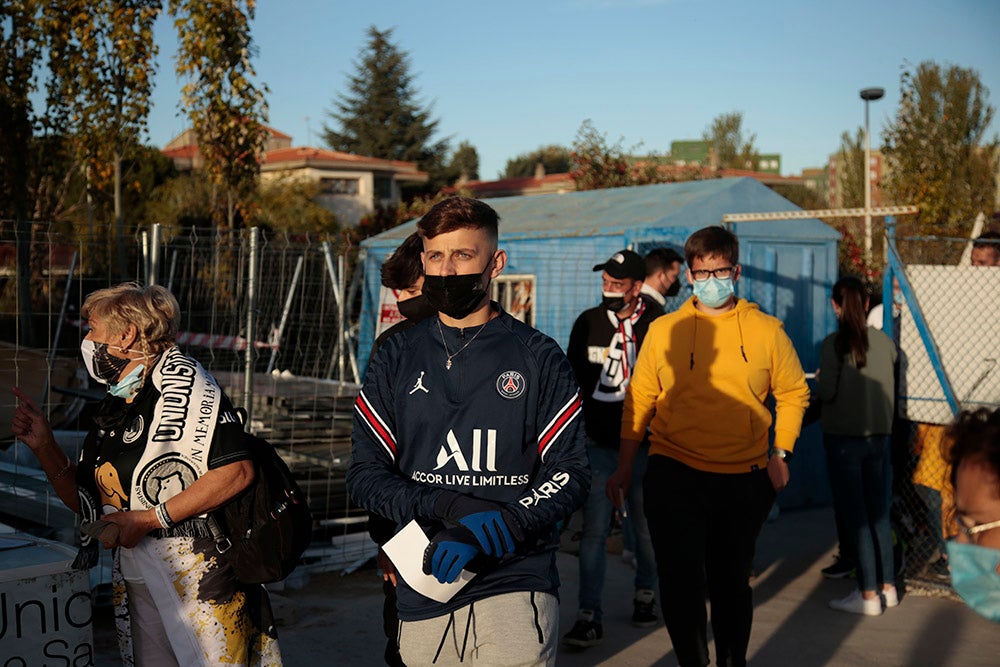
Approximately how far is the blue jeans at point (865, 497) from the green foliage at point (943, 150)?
44.9 ft

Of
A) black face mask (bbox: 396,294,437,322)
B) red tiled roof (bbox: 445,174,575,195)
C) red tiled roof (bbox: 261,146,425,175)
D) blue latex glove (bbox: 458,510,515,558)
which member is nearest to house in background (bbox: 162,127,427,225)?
red tiled roof (bbox: 261,146,425,175)

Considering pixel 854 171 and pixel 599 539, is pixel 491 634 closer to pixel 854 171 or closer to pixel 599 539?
pixel 599 539

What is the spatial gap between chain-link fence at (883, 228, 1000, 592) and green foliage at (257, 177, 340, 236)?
25739mm

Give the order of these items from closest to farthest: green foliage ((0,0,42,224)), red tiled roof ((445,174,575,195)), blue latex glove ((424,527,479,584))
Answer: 1. blue latex glove ((424,527,479,584))
2. green foliage ((0,0,42,224))
3. red tiled roof ((445,174,575,195))

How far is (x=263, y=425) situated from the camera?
9.05 metres

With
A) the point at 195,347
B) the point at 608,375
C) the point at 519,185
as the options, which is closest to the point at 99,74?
the point at 195,347

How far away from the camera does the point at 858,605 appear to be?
677cm

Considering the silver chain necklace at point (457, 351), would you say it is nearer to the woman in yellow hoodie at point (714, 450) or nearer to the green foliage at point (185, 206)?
the woman in yellow hoodie at point (714, 450)

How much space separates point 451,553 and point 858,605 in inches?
193

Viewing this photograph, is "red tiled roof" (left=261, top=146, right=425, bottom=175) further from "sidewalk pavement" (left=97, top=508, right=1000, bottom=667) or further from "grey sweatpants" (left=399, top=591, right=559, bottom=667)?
"grey sweatpants" (left=399, top=591, right=559, bottom=667)

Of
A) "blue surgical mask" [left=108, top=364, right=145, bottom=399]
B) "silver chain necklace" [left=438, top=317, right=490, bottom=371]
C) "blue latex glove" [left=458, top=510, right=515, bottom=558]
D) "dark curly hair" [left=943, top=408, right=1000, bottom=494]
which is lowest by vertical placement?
"blue latex glove" [left=458, top=510, right=515, bottom=558]

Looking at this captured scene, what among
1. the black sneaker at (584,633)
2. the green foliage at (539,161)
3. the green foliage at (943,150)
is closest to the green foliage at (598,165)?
the green foliage at (943,150)

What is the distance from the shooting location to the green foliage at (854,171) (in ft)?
115

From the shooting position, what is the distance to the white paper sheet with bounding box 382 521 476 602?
9.05ft
